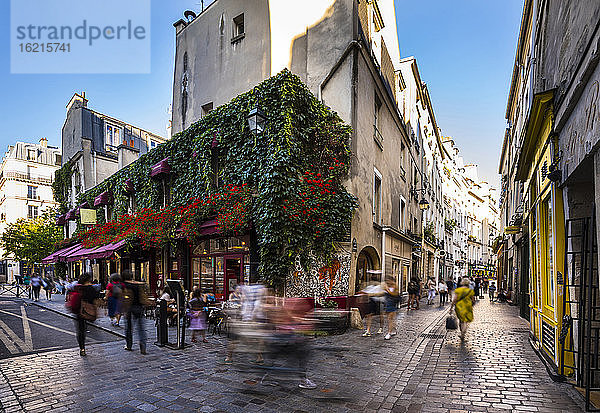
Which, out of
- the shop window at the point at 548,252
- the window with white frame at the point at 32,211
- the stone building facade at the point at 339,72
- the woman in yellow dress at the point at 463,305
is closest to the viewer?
the shop window at the point at 548,252

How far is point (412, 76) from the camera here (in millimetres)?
22672

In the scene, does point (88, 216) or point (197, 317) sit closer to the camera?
point (197, 317)

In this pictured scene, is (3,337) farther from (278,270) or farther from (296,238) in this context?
(296,238)

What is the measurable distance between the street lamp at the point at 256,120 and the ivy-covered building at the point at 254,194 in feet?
0.09

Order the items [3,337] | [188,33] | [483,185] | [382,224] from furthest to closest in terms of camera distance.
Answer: [483,185], [188,33], [382,224], [3,337]

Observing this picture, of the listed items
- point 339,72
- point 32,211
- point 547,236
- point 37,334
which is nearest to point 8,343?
point 37,334

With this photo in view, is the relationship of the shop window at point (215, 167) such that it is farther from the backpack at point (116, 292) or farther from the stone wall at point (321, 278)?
the backpack at point (116, 292)

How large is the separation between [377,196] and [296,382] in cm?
1042

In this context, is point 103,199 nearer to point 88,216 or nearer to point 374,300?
point 88,216

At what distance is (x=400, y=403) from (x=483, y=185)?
2728 inches

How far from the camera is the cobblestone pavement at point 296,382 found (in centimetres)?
481

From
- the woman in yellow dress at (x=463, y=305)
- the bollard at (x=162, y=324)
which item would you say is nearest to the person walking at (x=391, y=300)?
the woman in yellow dress at (x=463, y=305)

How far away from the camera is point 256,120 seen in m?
10.1

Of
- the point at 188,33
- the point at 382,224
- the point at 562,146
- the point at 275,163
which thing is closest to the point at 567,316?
the point at 562,146
